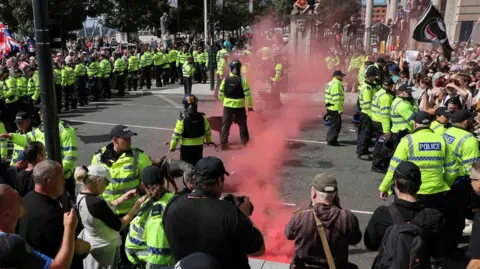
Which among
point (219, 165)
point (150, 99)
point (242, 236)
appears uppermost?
point (219, 165)

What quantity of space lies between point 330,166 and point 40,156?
20.0 feet

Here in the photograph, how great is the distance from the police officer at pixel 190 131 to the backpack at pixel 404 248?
4.66 meters

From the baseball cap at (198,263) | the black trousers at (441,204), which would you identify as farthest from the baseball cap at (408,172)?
the baseball cap at (198,263)

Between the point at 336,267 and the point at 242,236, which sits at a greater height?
the point at 242,236

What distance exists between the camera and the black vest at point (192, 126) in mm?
7672

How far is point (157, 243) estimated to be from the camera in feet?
12.4

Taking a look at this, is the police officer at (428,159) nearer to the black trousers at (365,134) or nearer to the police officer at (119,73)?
the black trousers at (365,134)

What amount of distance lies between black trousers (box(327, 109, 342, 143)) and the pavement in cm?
24

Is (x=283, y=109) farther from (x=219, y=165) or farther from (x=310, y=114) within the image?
(x=219, y=165)

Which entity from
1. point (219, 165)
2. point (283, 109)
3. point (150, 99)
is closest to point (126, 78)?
point (150, 99)

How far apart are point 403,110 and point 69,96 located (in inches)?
484

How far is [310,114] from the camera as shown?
15492 millimetres

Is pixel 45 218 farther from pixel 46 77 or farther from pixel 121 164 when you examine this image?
pixel 46 77

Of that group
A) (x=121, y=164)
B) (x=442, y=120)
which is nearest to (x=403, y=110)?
(x=442, y=120)
